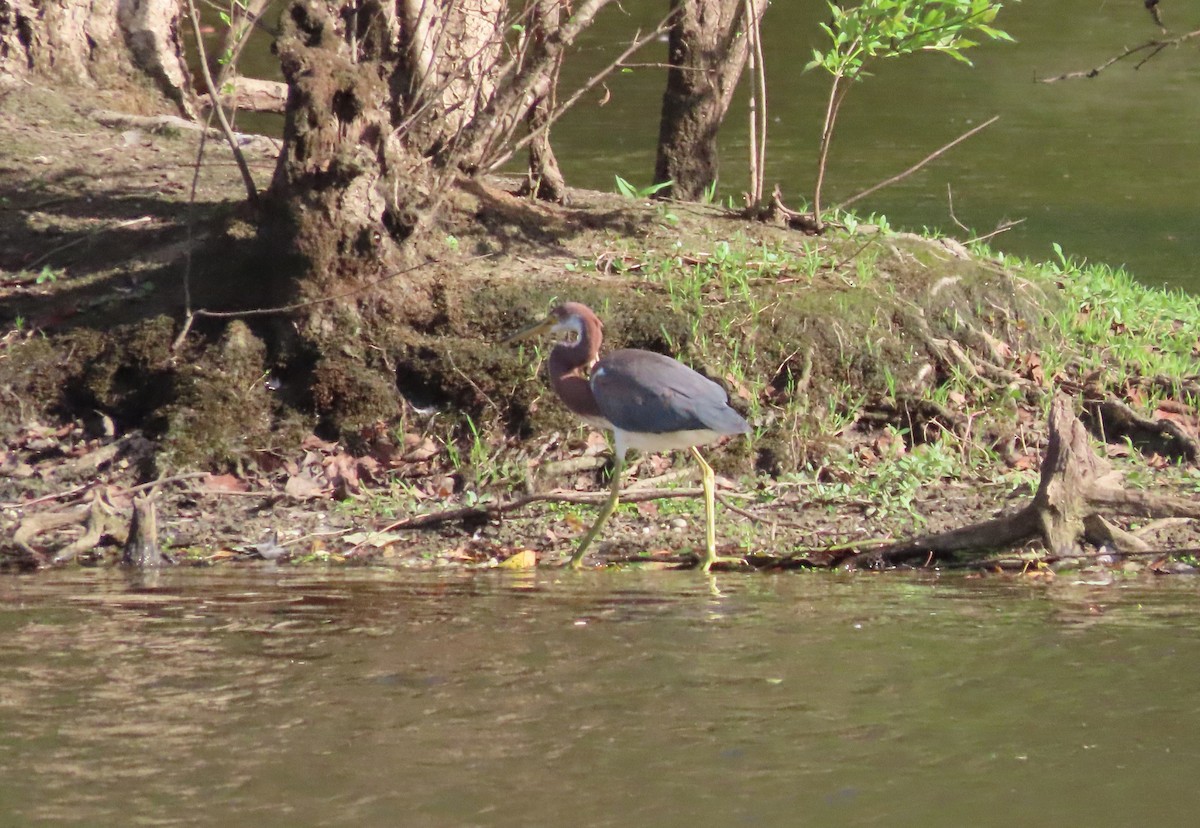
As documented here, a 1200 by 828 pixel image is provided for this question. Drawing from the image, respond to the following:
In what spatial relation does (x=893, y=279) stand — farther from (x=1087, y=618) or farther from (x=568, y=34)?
(x=1087, y=618)

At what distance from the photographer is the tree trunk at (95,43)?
992 cm

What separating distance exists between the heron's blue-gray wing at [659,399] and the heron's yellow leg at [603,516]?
0.20 meters

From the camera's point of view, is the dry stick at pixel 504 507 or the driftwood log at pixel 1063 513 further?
the dry stick at pixel 504 507

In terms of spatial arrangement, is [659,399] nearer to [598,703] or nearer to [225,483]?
[225,483]

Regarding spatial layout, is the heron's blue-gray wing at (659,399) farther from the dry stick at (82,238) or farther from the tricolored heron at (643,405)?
the dry stick at (82,238)

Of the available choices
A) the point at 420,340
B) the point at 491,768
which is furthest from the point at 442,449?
the point at 491,768

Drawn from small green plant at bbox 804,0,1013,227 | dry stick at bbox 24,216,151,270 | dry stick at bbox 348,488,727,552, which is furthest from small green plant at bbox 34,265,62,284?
small green plant at bbox 804,0,1013,227

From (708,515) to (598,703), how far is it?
85.2 inches

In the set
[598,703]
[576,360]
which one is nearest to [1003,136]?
[576,360]

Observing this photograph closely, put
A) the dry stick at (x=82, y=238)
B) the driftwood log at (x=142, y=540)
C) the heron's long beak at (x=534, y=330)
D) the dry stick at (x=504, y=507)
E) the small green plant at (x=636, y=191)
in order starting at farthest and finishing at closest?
1. the small green plant at (x=636, y=191)
2. the dry stick at (x=82, y=238)
3. the heron's long beak at (x=534, y=330)
4. the dry stick at (x=504, y=507)
5. the driftwood log at (x=142, y=540)

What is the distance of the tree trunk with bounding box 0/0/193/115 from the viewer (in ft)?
32.6

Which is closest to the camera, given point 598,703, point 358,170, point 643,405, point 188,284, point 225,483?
point 598,703

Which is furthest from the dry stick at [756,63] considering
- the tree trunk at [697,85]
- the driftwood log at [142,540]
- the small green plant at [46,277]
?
the driftwood log at [142,540]

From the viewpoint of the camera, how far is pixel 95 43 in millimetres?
10141
